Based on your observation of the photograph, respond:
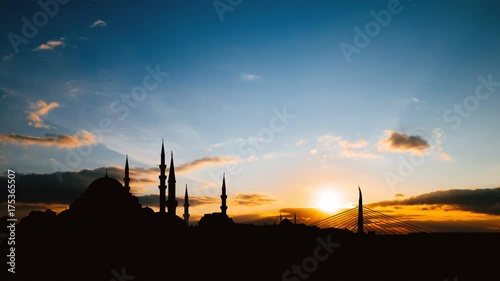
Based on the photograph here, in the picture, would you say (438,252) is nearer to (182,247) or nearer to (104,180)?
(182,247)

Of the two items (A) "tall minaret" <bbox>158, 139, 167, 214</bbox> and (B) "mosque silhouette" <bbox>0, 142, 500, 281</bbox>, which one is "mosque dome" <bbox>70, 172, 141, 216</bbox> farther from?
(A) "tall minaret" <bbox>158, 139, 167, 214</bbox>

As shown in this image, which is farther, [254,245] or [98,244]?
[254,245]

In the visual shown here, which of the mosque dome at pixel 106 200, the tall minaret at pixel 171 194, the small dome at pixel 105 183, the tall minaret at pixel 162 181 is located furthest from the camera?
the small dome at pixel 105 183

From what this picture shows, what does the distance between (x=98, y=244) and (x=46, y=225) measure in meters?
11.2

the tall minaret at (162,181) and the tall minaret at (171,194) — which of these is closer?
the tall minaret at (162,181)

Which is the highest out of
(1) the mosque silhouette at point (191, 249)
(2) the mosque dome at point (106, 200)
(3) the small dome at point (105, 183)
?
(3) the small dome at point (105, 183)

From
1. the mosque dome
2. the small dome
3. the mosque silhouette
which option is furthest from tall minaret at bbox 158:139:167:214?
the small dome

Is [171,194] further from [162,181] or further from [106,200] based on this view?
[106,200]

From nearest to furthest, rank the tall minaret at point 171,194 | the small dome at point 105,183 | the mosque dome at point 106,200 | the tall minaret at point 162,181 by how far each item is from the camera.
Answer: the tall minaret at point 162,181 < the tall minaret at point 171,194 < the mosque dome at point 106,200 < the small dome at point 105,183

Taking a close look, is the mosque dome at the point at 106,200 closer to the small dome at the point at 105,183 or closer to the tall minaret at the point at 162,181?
the small dome at the point at 105,183

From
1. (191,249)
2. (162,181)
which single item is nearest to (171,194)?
(162,181)

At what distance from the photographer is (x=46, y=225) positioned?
71.0m

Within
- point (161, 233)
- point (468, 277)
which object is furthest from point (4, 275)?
point (468, 277)

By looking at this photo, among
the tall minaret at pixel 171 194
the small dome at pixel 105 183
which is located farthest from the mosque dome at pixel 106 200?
the tall minaret at pixel 171 194
